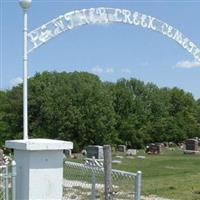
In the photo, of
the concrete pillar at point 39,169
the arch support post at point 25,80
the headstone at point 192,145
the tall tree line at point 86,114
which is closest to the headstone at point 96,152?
the headstone at point 192,145

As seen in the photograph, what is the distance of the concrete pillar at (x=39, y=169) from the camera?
7.17 m

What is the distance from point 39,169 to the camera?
7.20 metres

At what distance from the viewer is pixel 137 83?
282 feet

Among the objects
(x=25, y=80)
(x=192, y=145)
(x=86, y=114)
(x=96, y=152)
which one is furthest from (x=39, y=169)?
(x=86, y=114)

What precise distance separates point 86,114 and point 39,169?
2473 inches

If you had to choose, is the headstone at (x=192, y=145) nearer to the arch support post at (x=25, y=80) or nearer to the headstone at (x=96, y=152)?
the headstone at (x=96, y=152)

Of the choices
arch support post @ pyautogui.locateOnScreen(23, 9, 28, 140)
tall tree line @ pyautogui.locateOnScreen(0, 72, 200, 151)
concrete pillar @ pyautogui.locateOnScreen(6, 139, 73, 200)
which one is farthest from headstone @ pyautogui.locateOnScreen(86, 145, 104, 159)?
concrete pillar @ pyautogui.locateOnScreen(6, 139, 73, 200)

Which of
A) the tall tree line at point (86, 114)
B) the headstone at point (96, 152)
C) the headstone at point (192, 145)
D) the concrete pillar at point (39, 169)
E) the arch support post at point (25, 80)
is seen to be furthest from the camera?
the tall tree line at point (86, 114)

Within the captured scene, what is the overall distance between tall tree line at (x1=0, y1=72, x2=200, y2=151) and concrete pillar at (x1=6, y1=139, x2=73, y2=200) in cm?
5974

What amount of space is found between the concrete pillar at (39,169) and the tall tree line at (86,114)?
5974cm

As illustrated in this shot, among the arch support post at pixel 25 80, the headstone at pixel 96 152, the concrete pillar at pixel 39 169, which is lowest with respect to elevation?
the headstone at pixel 96 152

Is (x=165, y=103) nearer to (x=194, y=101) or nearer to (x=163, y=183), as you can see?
(x=194, y=101)

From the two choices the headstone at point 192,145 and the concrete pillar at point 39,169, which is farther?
the headstone at point 192,145

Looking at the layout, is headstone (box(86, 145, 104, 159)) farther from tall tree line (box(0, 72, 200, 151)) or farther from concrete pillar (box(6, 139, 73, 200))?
concrete pillar (box(6, 139, 73, 200))
